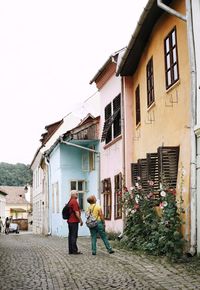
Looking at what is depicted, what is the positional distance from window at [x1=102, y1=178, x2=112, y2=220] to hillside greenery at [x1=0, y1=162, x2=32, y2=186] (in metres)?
102

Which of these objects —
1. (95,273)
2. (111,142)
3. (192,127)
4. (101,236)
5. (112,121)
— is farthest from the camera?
(111,142)

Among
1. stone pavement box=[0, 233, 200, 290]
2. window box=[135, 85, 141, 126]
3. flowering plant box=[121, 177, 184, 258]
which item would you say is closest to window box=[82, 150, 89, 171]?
window box=[135, 85, 141, 126]

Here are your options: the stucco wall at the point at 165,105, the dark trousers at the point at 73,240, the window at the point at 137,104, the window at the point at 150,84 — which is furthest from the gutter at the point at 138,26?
the dark trousers at the point at 73,240

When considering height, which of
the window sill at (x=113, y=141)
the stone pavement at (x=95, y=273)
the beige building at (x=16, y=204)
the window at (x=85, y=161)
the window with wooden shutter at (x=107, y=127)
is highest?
the window with wooden shutter at (x=107, y=127)

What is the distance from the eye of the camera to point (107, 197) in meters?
22.3

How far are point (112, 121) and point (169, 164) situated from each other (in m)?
7.92

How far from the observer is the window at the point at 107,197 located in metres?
21.7

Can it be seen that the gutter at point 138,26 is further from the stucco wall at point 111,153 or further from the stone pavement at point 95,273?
the stone pavement at point 95,273

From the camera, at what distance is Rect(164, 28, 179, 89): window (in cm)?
1292

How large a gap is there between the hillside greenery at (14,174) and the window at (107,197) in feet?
336

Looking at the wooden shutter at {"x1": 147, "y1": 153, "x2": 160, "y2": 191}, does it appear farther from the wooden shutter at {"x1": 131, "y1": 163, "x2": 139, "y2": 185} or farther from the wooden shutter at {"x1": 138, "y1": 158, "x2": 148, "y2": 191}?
the wooden shutter at {"x1": 131, "y1": 163, "x2": 139, "y2": 185}

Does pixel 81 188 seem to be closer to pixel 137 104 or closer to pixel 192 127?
pixel 137 104

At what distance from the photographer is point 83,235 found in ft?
86.9

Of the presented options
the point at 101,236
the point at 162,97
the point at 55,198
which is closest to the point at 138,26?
the point at 162,97
